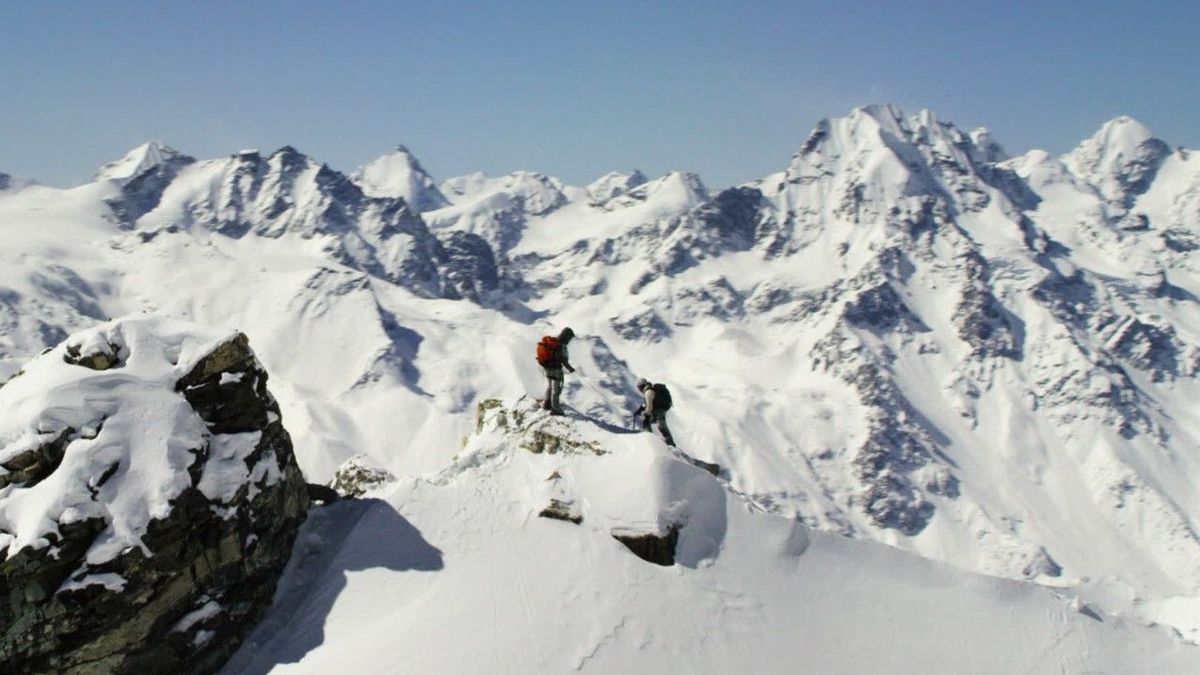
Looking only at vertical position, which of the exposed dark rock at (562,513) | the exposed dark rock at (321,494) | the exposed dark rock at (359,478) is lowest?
the exposed dark rock at (359,478)

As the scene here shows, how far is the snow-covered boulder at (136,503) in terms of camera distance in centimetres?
1919

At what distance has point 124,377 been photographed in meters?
21.8

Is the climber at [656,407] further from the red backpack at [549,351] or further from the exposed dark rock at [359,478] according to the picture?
the exposed dark rock at [359,478]

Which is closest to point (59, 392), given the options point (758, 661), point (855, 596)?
point (758, 661)

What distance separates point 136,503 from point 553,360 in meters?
13.3

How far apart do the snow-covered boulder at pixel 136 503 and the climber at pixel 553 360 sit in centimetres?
903

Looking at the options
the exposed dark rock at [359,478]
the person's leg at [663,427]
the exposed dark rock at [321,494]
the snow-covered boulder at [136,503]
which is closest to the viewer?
the snow-covered boulder at [136,503]

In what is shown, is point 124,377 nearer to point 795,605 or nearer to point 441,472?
point 441,472

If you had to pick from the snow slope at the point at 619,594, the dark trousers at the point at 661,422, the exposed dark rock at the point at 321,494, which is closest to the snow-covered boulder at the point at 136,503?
the snow slope at the point at 619,594

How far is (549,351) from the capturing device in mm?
29953

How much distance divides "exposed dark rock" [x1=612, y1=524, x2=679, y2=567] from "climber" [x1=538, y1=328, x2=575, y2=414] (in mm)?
6429

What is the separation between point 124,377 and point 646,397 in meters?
15.4

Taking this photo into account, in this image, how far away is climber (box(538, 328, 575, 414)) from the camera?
1179 inches

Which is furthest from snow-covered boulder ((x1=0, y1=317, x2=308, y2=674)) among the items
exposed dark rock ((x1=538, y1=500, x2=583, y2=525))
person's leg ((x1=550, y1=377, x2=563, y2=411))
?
person's leg ((x1=550, y1=377, x2=563, y2=411))
